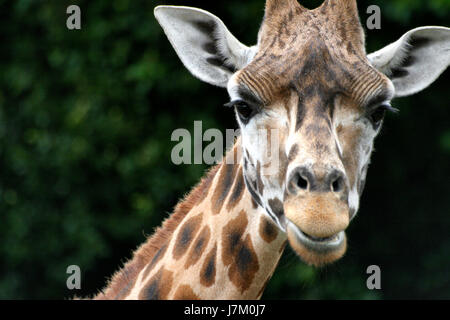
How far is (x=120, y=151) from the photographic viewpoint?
30.4 ft

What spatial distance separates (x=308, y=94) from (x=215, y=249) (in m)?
0.99

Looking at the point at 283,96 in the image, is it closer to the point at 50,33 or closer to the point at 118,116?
the point at 118,116

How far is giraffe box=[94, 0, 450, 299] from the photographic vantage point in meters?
3.23

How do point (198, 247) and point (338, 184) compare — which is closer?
point (338, 184)

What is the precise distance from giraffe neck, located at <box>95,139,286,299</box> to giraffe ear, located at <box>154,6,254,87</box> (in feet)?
1.39

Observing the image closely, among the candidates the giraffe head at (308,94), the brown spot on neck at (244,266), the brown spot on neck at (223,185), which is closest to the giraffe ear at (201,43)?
the giraffe head at (308,94)

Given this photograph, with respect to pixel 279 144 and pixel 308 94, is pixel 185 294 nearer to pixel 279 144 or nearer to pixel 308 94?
pixel 279 144

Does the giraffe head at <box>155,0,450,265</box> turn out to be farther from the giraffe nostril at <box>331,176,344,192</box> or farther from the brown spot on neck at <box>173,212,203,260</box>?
the brown spot on neck at <box>173,212,203,260</box>

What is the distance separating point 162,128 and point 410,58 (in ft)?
17.2

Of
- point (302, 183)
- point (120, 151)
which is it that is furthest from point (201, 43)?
point (120, 151)

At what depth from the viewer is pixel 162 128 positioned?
353 inches

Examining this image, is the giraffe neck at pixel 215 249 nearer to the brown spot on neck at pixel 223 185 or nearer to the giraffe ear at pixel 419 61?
the brown spot on neck at pixel 223 185

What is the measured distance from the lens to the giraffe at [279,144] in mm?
3230

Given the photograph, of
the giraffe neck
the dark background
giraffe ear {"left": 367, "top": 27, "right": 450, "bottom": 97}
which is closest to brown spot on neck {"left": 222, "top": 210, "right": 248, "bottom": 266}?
the giraffe neck
